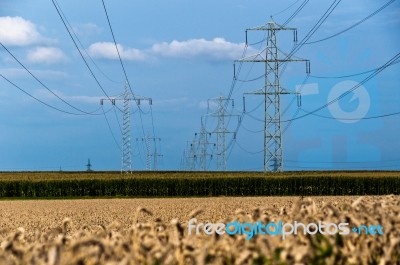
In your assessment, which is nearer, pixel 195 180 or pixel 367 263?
pixel 367 263

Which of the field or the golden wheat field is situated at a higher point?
the golden wheat field

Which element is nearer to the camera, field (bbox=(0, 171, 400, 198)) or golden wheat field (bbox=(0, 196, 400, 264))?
golden wheat field (bbox=(0, 196, 400, 264))

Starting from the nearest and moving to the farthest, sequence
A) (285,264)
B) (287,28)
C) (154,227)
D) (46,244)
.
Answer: (285,264), (46,244), (154,227), (287,28)

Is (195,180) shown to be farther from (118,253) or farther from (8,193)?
(118,253)

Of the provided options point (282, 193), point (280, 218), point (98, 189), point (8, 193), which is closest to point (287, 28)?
Result: point (282, 193)

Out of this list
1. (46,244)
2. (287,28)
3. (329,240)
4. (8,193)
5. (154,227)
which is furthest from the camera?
(287,28)

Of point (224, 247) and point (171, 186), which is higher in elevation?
point (224, 247)

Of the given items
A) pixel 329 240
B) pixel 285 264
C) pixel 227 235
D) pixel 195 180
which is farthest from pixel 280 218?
pixel 195 180

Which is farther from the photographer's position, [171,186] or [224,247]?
[171,186]

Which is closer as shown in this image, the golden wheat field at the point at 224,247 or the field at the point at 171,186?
the golden wheat field at the point at 224,247

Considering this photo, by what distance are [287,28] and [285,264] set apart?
244 ft

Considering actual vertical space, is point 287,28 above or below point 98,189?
above

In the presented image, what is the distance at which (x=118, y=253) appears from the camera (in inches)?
188

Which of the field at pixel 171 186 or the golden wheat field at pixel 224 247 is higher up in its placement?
the golden wheat field at pixel 224 247
